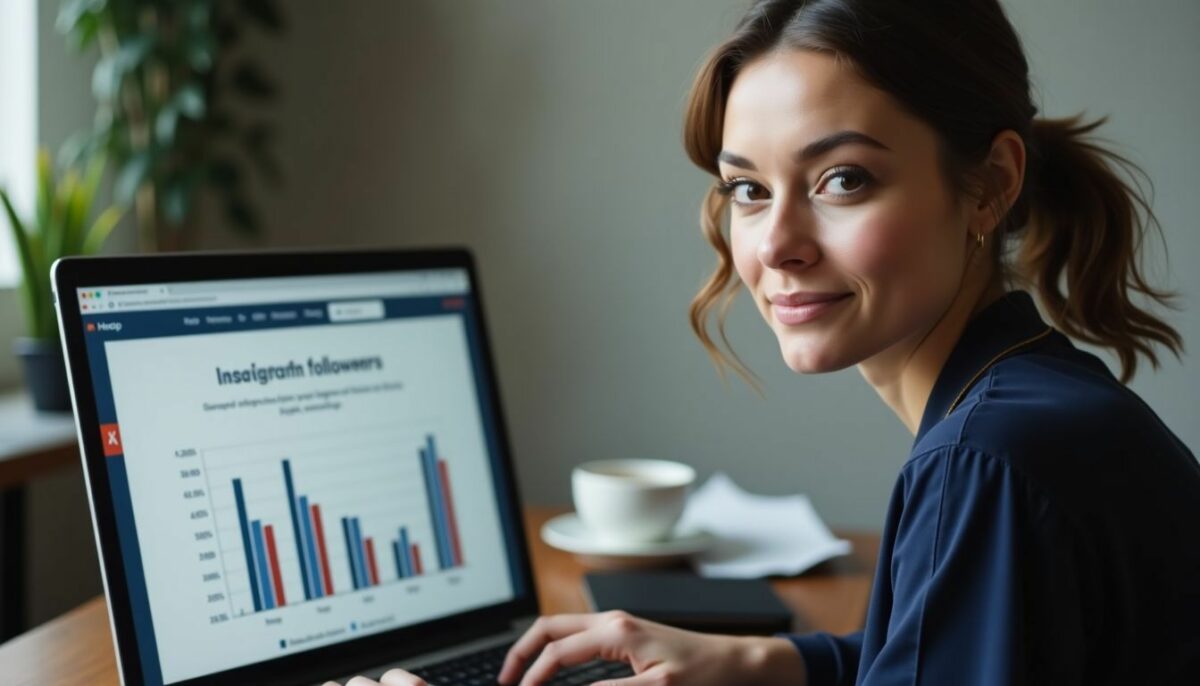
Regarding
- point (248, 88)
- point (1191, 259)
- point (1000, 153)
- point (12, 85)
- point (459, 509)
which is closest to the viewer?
point (1000, 153)

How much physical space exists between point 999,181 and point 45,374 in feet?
4.68

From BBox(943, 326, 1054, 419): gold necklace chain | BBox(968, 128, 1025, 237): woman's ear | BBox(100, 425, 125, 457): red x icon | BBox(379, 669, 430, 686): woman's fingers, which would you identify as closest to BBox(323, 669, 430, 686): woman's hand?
BBox(379, 669, 430, 686): woman's fingers

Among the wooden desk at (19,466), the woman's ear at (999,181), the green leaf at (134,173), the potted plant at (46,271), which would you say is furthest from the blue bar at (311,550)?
the green leaf at (134,173)

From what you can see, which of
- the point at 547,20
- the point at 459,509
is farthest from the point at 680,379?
the point at 459,509

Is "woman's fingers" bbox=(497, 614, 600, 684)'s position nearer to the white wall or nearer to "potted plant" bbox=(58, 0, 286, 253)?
the white wall

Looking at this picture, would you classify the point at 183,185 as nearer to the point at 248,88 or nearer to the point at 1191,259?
the point at 248,88

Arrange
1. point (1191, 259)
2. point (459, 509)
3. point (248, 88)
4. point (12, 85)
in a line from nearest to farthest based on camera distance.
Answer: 1. point (459, 509)
2. point (1191, 259)
3. point (12, 85)
4. point (248, 88)

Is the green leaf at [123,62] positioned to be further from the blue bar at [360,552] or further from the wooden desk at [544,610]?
the blue bar at [360,552]

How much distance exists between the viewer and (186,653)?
32.7 inches

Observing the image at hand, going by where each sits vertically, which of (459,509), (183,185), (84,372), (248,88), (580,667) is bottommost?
(580,667)

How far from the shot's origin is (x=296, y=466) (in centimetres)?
93

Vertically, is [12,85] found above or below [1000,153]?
above

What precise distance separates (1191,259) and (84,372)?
5.71ft

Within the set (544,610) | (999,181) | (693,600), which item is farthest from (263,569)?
(999,181)
